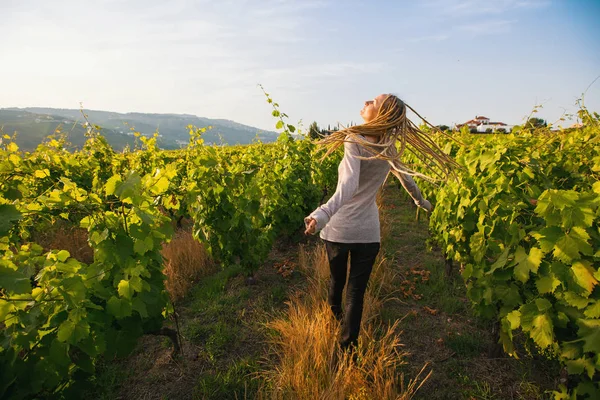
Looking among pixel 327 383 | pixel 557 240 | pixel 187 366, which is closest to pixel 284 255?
pixel 187 366

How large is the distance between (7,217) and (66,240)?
4561mm

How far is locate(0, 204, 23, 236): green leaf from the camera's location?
1292 millimetres

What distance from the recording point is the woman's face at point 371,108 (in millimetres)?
2041

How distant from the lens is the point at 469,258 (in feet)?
11.1

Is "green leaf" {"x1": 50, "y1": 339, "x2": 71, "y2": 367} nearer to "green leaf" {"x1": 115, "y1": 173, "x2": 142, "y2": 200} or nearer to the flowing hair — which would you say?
"green leaf" {"x1": 115, "y1": 173, "x2": 142, "y2": 200}

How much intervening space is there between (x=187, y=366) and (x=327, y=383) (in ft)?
4.11

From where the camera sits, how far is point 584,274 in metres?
1.60

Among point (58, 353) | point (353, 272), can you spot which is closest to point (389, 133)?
point (353, 272)

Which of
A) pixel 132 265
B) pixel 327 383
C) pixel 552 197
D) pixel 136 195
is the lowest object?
pixel 327 383

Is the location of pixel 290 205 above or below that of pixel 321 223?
below

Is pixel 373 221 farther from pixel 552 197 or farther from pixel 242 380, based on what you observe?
pixel 242 380

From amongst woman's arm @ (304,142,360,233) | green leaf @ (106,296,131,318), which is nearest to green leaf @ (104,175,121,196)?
green leaf @ (106,296,131,318)

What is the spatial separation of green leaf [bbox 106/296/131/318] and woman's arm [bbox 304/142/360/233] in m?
1.14

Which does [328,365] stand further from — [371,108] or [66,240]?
[66,240]
